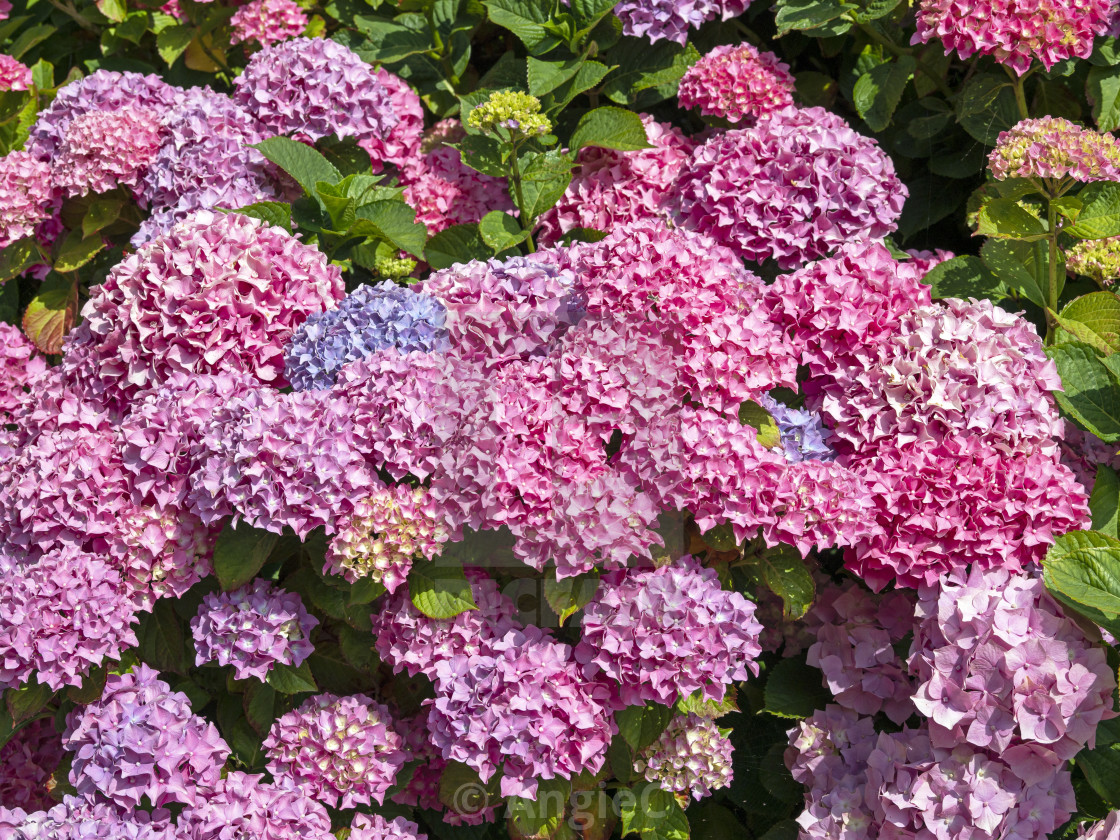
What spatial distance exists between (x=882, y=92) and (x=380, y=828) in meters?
2.43

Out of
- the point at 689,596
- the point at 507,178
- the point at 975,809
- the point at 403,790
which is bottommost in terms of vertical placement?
the point at 403,790

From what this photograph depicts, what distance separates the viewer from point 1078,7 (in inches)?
105

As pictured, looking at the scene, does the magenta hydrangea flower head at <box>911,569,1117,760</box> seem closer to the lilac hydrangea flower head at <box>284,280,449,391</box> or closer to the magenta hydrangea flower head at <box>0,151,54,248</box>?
the lilac hydrangea flower head at <box>284,280,449,391</box>

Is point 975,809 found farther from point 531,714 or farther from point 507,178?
point 507,178

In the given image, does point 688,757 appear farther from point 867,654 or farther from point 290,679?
point 290,679

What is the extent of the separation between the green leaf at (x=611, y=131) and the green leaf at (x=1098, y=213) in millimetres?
1129

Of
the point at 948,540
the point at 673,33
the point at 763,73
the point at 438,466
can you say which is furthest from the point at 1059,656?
the point at 673,33

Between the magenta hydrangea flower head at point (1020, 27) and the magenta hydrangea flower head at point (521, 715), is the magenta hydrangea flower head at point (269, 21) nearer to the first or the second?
the magenta hydrangea flower head at point (1020, 27)

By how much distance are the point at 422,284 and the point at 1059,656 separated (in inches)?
62.8

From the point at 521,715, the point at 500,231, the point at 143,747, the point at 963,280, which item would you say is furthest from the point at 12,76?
the point at 963,280

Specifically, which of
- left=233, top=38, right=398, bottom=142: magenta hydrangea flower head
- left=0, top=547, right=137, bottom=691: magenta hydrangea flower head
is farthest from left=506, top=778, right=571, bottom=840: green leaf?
left=233, top=38, right=398, bottom=142: magenta hydrangea flower head

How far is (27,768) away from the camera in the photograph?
2.89 m

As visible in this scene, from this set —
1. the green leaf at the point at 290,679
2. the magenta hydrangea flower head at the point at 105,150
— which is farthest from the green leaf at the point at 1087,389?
the magenta hydrangea flower head at the point at 105,150

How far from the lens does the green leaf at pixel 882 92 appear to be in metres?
3.12
